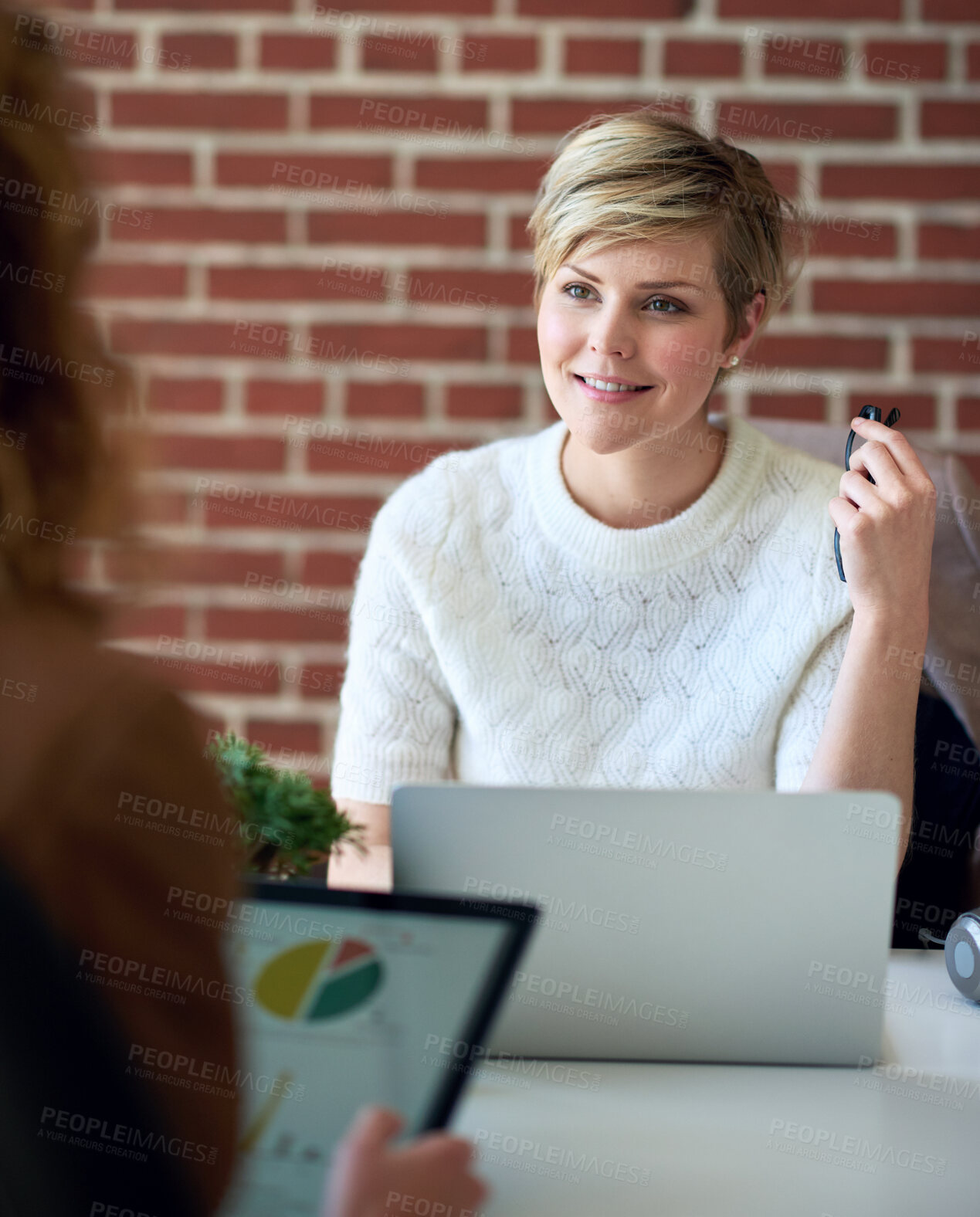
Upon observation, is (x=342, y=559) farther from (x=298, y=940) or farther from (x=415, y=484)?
(x=298, y=940)

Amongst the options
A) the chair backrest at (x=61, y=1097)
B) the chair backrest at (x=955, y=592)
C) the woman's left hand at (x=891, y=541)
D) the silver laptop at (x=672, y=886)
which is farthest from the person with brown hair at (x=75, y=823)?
the chair backrest at (x=955, y=592)

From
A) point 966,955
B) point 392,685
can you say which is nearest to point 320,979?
point 966,955

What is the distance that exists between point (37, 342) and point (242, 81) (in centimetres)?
180

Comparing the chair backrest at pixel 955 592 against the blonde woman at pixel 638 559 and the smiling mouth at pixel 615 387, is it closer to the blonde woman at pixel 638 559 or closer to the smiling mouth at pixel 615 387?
the blonde woman at pixel 638 559

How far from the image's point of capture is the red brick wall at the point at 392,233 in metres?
2.15

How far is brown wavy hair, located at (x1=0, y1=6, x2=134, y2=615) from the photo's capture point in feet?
1.91

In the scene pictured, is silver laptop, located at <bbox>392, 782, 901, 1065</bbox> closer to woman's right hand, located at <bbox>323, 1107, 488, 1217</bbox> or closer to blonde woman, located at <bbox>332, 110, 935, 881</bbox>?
woman's right hand, located at <bbox>323, 1107, 488, 1217</bbox>

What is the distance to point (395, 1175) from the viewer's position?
2.10 ft

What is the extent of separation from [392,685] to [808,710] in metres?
0.55

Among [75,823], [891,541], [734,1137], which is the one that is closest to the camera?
[75,823]

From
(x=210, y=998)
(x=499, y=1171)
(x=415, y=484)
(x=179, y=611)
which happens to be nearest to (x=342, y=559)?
(x=179, y=611)

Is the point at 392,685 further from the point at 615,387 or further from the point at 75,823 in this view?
the point at 75,823

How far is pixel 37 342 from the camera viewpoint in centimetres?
60

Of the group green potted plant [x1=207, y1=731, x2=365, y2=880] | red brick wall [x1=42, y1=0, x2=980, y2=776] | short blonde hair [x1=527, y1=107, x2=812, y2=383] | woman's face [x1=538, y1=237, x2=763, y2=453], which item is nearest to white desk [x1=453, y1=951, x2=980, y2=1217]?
green potted plant [x1=207, y1=731, x2=365, y2=880]
